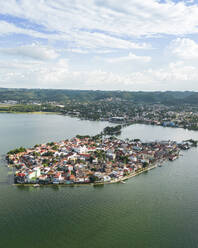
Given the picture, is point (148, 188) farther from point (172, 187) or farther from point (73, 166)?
point (73, 166)

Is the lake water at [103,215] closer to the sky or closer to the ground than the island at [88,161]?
closer to the ground

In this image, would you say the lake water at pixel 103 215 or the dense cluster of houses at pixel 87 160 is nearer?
the lake water at pixel 103 215

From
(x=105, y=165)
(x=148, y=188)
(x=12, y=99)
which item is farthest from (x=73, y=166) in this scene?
(x=12, y=99)

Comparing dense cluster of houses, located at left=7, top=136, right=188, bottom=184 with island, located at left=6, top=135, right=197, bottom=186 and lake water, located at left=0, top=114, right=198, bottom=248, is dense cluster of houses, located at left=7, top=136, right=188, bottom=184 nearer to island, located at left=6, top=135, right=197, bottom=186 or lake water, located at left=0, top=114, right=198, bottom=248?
island, located at left=6, top=135, right=197, bottom=186

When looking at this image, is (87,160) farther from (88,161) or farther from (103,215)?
(103,215)

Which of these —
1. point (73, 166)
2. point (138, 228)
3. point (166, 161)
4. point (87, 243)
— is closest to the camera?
point (87, 243)

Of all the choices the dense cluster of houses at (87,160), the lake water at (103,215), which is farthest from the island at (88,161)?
the lake water at (103,215)

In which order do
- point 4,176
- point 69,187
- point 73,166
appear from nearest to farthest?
point 69,187, point 4,176, point 73,166

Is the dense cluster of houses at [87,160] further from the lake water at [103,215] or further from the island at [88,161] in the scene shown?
the lake water at [103,215]
